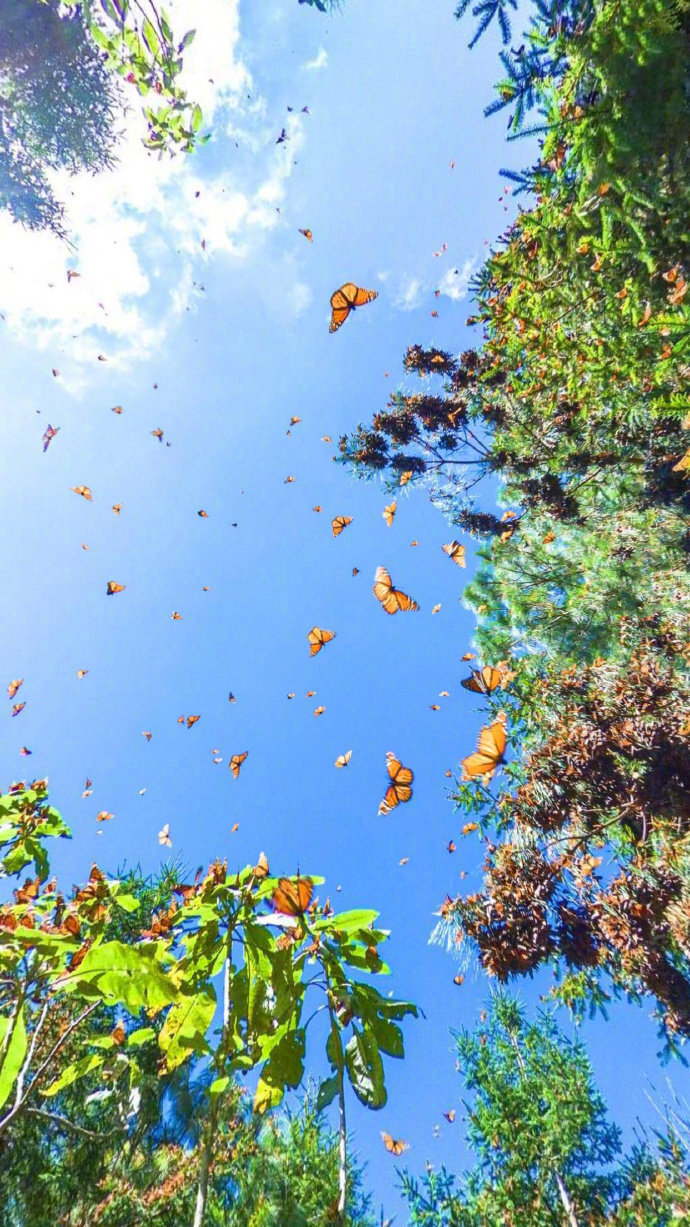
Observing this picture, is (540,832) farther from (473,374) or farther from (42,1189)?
(42,1189)

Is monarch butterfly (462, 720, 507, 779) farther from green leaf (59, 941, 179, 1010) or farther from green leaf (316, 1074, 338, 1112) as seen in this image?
green leaf (59, 941, 179, 1010)

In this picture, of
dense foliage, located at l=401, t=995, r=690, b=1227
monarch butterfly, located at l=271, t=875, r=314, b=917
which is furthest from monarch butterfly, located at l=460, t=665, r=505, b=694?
dense foliage, located at l=401, t=995, r=690, b=1227

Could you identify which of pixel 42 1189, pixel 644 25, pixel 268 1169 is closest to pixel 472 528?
pixel 644 25

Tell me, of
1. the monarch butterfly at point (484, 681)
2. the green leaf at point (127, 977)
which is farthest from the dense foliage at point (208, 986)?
the monarch butterfly at point (484, 681)

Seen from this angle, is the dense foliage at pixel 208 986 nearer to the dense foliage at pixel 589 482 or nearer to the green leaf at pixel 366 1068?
the green leaf at pixel 366 1068

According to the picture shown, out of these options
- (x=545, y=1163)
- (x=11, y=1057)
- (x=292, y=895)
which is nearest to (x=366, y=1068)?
(x=292, y=895)

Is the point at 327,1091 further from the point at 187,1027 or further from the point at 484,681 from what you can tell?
the point at 484,681

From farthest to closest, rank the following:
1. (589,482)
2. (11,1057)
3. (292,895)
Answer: (589,482) → (292,895) → (11,1057)
